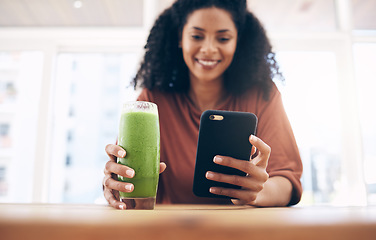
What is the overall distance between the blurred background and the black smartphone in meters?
2.47

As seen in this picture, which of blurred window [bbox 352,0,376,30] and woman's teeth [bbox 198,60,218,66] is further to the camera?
blurred window [bbox 352,0,376,30]

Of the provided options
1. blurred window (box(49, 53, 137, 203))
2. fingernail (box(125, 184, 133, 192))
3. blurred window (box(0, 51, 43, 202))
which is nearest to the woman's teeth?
fingernail (box(125, 184, 133, 192))

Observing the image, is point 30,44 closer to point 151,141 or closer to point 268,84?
point 268,84

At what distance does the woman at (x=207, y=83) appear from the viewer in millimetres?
1231

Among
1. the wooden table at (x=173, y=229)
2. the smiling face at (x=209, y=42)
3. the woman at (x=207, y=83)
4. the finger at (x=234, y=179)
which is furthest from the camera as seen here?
the smiling face at (x=209, y=42)

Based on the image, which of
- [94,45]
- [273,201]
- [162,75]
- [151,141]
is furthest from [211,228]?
[94,45]

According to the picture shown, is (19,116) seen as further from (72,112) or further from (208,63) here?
(208,63)

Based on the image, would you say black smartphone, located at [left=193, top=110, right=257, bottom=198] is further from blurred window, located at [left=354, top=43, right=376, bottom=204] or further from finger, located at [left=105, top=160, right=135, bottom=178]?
blurred window, located at [left=354, top=43, right=376, bottom=204]

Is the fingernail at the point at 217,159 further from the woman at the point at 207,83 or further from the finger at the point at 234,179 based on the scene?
the woman at the point at 207,83

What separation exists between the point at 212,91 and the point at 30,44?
2.63 m

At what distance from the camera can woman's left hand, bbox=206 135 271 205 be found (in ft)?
2.62

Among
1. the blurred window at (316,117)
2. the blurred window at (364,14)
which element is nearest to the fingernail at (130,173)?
the blurred window at (316,117)

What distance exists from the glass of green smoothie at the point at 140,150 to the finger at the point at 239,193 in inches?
7.4

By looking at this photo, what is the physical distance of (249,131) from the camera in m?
0.85
